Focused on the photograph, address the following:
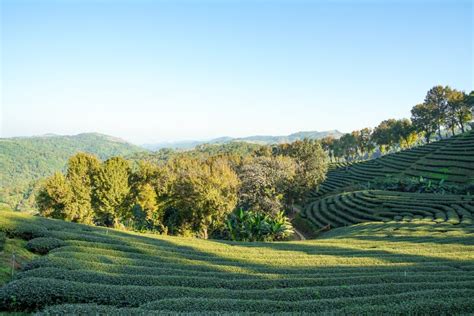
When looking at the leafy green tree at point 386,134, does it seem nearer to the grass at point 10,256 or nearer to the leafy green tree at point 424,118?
the leafy green tree at point 424,118

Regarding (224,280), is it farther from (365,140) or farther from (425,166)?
(365,140)

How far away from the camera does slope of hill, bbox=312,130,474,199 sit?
67.4 meters

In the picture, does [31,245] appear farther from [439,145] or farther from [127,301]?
[439,145]

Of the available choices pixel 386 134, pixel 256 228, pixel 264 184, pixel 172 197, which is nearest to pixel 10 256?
pixel 256 228

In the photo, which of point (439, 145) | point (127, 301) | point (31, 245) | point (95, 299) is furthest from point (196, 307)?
point (439, 145)

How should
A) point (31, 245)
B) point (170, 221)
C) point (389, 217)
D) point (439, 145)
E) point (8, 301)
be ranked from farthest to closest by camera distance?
point (439, 145)
point (170, 221)
point (389, 217)
point (31, 245)
point (8, 301)

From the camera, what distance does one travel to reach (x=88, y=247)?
1769cm

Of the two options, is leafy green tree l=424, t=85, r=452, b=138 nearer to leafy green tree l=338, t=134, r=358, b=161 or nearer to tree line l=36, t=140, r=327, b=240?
leafy green tree l=338, t=134, r=358, b=161

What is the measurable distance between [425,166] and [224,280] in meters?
80.0

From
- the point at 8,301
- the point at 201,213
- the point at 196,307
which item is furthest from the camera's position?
the point at 201,213

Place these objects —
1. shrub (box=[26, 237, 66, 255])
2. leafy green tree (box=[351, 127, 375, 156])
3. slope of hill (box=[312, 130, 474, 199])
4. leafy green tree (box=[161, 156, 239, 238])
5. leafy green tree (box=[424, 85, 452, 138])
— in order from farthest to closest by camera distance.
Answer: leafy green tree (box=[351, 127, 375, 156]), leafy green tree (box=[424, 85, 452, 138]), slope of hill (box=[312, 130, 474, 199]), leafy green tree (box=[161, 156, 239, 238]), shrub (box=[26, 237, 66, 255])

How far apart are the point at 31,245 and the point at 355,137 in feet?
454

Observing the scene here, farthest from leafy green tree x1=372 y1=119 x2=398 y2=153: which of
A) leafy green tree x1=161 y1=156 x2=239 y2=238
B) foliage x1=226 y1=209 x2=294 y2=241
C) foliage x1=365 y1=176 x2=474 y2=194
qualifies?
leafy green tree x1=161 y1=156 x2=239 y2=238

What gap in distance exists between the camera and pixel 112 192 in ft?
156
